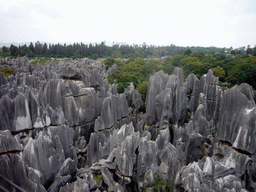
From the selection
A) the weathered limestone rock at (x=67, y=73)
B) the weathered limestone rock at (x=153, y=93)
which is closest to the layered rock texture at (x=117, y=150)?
the weathered limestone rock at (x=153, y=93)

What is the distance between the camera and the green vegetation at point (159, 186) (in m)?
8.65

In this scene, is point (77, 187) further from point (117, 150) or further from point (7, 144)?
point (7, 144)

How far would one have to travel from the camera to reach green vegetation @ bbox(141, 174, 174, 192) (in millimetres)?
8648

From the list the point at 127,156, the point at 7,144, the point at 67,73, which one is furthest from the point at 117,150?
the point at 67,73

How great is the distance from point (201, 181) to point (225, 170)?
1570mm

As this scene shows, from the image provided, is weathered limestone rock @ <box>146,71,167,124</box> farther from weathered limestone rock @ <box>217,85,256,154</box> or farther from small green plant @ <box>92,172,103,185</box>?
small green plant @ <box>92,172,103,185</box>

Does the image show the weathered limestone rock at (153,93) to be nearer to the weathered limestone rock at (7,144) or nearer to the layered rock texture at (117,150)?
the layered rock texture at (117,150)

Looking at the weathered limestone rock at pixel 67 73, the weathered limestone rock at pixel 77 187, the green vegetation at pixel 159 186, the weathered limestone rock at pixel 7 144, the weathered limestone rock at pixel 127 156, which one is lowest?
the green vegetation at pixel 159 186

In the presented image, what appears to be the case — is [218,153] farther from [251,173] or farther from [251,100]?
[251,100]

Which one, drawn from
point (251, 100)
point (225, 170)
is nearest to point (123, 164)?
point (225, 170)

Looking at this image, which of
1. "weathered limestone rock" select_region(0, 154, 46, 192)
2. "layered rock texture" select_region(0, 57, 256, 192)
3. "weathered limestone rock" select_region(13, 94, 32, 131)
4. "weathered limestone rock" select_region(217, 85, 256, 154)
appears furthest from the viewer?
"weathered limestone rock" select_region(13, 94, 32, 131)

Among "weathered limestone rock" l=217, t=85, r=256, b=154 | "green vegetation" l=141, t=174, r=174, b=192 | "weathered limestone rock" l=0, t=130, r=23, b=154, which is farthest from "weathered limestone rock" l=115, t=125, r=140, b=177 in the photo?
"weathered limestone rock" l=217, t=85, r=256, b=154

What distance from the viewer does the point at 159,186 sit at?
Result: 28.5ft

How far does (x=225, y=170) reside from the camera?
8266mm
